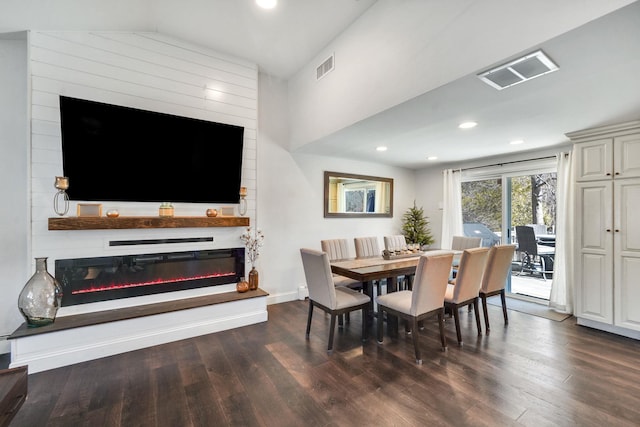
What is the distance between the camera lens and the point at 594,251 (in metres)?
3.29

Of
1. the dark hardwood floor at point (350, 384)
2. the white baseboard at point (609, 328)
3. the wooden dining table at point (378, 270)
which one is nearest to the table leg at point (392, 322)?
the wooden dining table at point (378, 270)

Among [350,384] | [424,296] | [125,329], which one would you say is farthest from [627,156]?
[125,329]

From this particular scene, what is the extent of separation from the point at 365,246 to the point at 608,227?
2.93 m

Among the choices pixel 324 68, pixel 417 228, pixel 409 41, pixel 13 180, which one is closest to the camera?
pixel 409 41

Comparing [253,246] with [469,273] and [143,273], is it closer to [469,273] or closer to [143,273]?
[143,273]

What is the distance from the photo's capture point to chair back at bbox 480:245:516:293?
3.29 meters

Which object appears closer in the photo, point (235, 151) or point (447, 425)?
point (447, 425)

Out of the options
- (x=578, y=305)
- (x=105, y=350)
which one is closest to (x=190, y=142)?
(x=105, y=350)

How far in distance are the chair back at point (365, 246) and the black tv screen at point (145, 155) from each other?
6.49 feet

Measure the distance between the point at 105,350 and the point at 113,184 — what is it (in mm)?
1692

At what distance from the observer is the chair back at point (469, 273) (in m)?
2.88

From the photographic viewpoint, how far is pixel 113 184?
9.68 feet

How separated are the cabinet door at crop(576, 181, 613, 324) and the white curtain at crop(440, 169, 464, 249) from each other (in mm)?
2020

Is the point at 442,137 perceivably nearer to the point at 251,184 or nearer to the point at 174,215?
the point at 251,184
